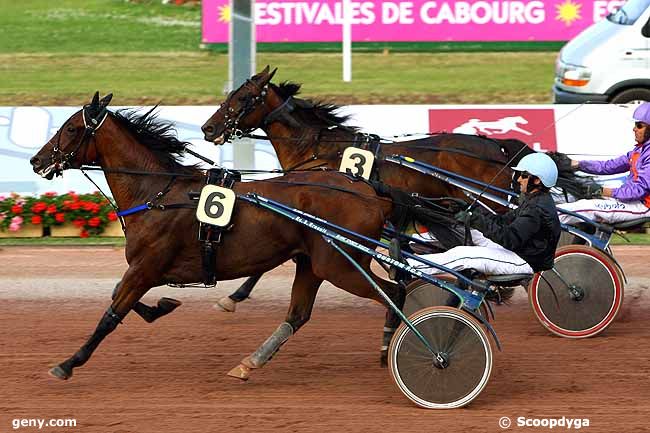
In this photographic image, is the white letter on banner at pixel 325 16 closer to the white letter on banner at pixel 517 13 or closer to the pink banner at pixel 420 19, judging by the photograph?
the pink banner at pixel 420 19

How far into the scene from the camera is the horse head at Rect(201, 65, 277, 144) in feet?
29.7

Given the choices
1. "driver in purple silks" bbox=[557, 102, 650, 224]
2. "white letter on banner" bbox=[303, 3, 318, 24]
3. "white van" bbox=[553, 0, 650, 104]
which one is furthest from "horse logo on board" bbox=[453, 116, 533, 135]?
"white letter on banner" bbox=[303, 3, 318, 24]

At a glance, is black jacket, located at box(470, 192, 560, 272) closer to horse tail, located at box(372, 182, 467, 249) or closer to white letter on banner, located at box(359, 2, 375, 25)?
horse tail, located at box(372, 182, 467, 249)

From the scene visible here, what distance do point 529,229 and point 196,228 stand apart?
78.5 inches

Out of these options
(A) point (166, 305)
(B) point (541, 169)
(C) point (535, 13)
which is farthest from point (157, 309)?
(C) point (535, 13)

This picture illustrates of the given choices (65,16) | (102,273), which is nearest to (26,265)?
(102,273)

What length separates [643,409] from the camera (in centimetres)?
658

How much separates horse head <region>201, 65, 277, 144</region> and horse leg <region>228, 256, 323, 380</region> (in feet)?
6.67

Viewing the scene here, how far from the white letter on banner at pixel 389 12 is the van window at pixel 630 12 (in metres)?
5.67

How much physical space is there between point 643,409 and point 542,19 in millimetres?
15479

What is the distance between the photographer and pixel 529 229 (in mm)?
6625

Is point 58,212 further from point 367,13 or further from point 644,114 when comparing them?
point 367,13

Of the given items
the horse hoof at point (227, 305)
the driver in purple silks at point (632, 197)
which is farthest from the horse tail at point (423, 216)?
the horse hoof at point (227, 305)

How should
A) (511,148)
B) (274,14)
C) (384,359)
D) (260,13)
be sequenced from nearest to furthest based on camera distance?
(384,359)
(511,148)
(260,13)
(274,14)
